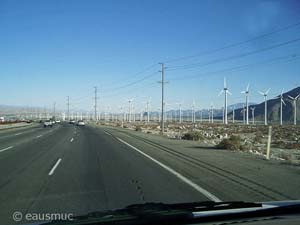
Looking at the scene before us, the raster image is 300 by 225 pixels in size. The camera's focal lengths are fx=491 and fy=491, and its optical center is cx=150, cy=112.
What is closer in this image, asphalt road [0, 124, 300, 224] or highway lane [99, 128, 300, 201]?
asphalt road [0, 124, 300, 224]

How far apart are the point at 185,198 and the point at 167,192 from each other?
96 centimetres

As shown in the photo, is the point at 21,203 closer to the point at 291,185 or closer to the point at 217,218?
the point at 217,218

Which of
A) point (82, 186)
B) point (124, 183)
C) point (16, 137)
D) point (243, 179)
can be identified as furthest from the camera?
point (16, 137)

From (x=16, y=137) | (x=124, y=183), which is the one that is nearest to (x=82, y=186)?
(x=124, y=183)

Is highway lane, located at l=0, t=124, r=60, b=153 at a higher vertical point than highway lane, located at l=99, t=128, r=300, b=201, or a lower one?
higher

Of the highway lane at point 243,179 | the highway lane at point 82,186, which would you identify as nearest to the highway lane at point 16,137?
the highway lane at point 82,186

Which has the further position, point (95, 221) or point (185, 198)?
point (185, 198)

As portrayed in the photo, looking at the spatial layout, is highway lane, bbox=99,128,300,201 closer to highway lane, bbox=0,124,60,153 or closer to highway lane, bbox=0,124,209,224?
highway lane, bbox=0,124,209,224

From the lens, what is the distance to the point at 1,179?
1363 cm

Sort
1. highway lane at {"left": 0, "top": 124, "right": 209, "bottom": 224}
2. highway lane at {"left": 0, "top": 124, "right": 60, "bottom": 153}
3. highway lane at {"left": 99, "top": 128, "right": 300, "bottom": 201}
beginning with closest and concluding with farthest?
highway lane at {"left": 0, "top": 124, "right": 209, "bottom": 224}, highway lane at {"left": 99, "top": 128, "right": 300, "bottom": 201}, highway lane at {"left": 0, "top": 124, "right": 60, "bottom": 153}

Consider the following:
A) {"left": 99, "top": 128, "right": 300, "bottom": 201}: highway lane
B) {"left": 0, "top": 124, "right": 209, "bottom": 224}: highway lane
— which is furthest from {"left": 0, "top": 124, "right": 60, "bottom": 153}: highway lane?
{"left": 99, "top": 128, "right": 300, "bottom": 201}: highway lane

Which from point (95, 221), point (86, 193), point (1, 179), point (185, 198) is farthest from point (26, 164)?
point (95, 221)

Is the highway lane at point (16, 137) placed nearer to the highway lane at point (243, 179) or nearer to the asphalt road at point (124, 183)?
the asphalt road at point (124, 183)

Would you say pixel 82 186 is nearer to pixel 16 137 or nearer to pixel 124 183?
pixel 124 183
